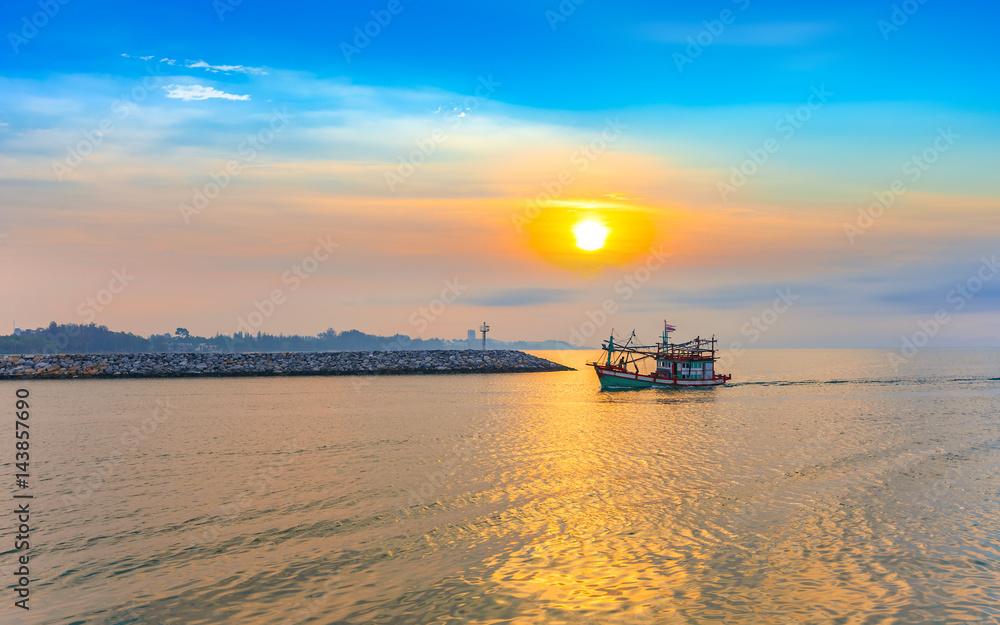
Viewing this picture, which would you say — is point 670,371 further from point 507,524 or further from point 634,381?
point 507,524

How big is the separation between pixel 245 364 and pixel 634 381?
67.7 meters

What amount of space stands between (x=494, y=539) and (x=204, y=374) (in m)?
96.5

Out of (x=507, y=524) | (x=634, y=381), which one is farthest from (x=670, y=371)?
(x=507, y=524)

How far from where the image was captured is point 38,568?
14.9m

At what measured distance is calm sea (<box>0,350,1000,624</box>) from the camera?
12992mm

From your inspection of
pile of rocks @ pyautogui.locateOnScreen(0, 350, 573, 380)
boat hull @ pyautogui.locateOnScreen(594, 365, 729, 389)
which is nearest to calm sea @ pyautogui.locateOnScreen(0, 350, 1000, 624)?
boat hull @ pyautogui.locateOnScreen(594, 365, 729, 389)

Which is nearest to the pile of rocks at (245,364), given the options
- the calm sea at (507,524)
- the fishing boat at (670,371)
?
the fishing boat at (670,371)

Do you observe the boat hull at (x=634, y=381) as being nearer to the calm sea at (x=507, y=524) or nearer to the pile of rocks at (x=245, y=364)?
the calm sea at (x=507, y=524)

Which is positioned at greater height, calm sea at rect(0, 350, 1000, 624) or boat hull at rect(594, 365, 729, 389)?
boat hull at rect(594, 365, 729, 389)

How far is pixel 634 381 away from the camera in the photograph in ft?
276

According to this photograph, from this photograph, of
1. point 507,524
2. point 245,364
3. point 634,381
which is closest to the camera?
point 507,524

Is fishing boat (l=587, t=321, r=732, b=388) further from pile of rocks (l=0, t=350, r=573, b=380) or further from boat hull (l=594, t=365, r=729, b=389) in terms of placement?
pile of rocks (l=0, t=350, r=573, b=380)

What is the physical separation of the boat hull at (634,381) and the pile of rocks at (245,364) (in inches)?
1679

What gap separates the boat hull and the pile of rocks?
1679 inches
